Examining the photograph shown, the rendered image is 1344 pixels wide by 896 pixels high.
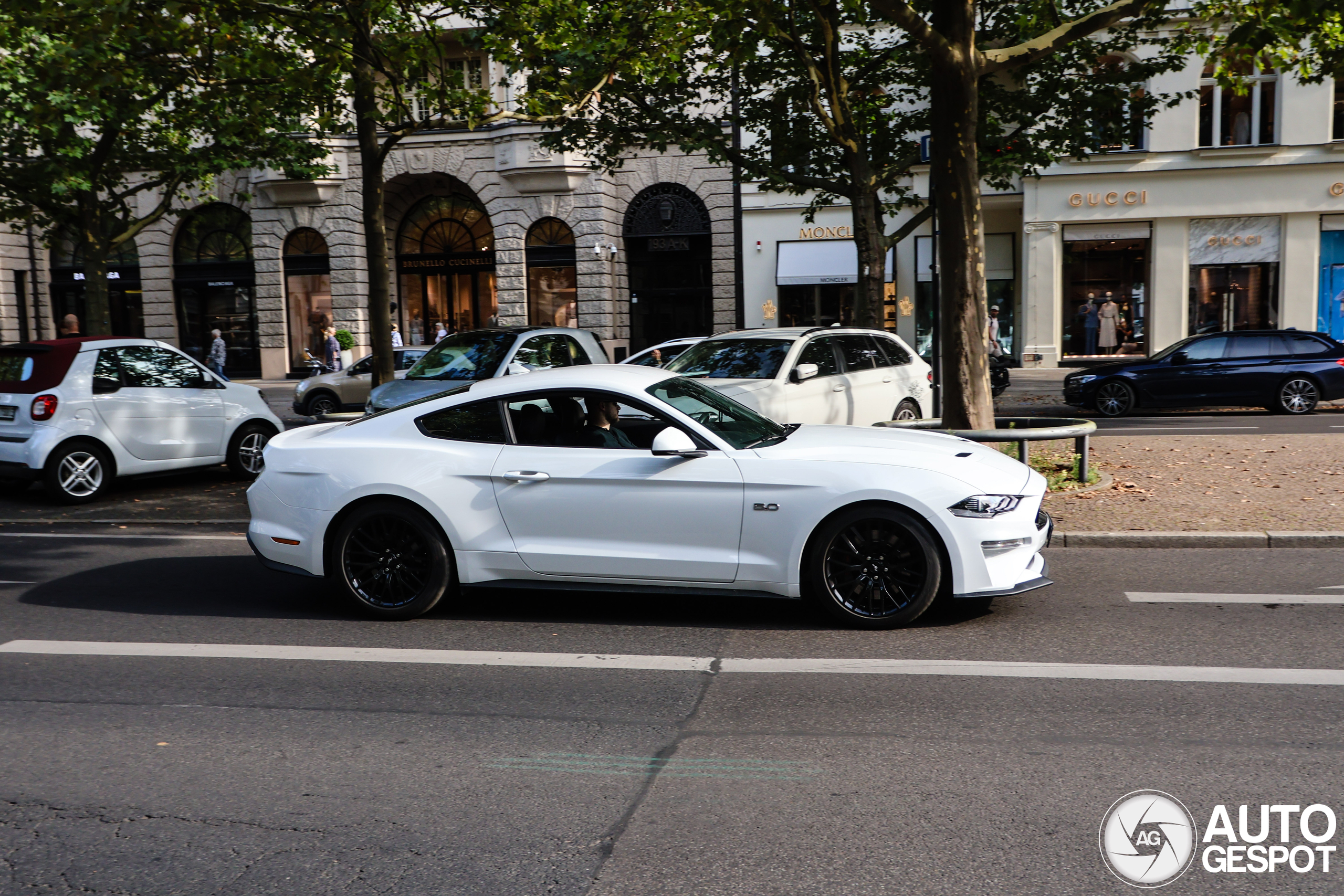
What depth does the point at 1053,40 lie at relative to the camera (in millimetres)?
10875

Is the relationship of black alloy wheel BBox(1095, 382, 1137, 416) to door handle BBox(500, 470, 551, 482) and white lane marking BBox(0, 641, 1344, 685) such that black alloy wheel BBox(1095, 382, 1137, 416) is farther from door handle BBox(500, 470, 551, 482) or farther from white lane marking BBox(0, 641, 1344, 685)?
door handle BBox(500, 470, 551, 482)

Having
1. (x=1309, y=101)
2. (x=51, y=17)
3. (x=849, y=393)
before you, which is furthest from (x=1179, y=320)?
(x=51, y=17)

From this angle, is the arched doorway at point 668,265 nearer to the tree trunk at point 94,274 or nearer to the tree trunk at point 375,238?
the tree trunk at point 94,274

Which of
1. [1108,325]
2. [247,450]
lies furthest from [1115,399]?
[247,450]

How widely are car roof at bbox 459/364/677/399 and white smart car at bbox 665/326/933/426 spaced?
5029 mm

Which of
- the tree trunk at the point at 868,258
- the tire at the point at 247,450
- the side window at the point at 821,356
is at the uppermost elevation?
the tree trunk at the point at 868,258

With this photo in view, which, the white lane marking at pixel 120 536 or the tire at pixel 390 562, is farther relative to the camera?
the white lane marking at pixel 120 536

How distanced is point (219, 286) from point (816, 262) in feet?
57.4

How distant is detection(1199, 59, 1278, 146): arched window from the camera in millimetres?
27766

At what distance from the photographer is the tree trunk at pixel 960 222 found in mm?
10633

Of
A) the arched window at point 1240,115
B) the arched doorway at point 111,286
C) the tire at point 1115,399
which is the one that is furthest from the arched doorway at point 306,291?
the arched window at point 1240,115

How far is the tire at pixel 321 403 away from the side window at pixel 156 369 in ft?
31.0

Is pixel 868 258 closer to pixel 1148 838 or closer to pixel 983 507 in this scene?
pixel 983 507

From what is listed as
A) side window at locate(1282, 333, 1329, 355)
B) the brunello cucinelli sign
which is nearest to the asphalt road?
side window at locate(1282, 333, 1329, 355)
